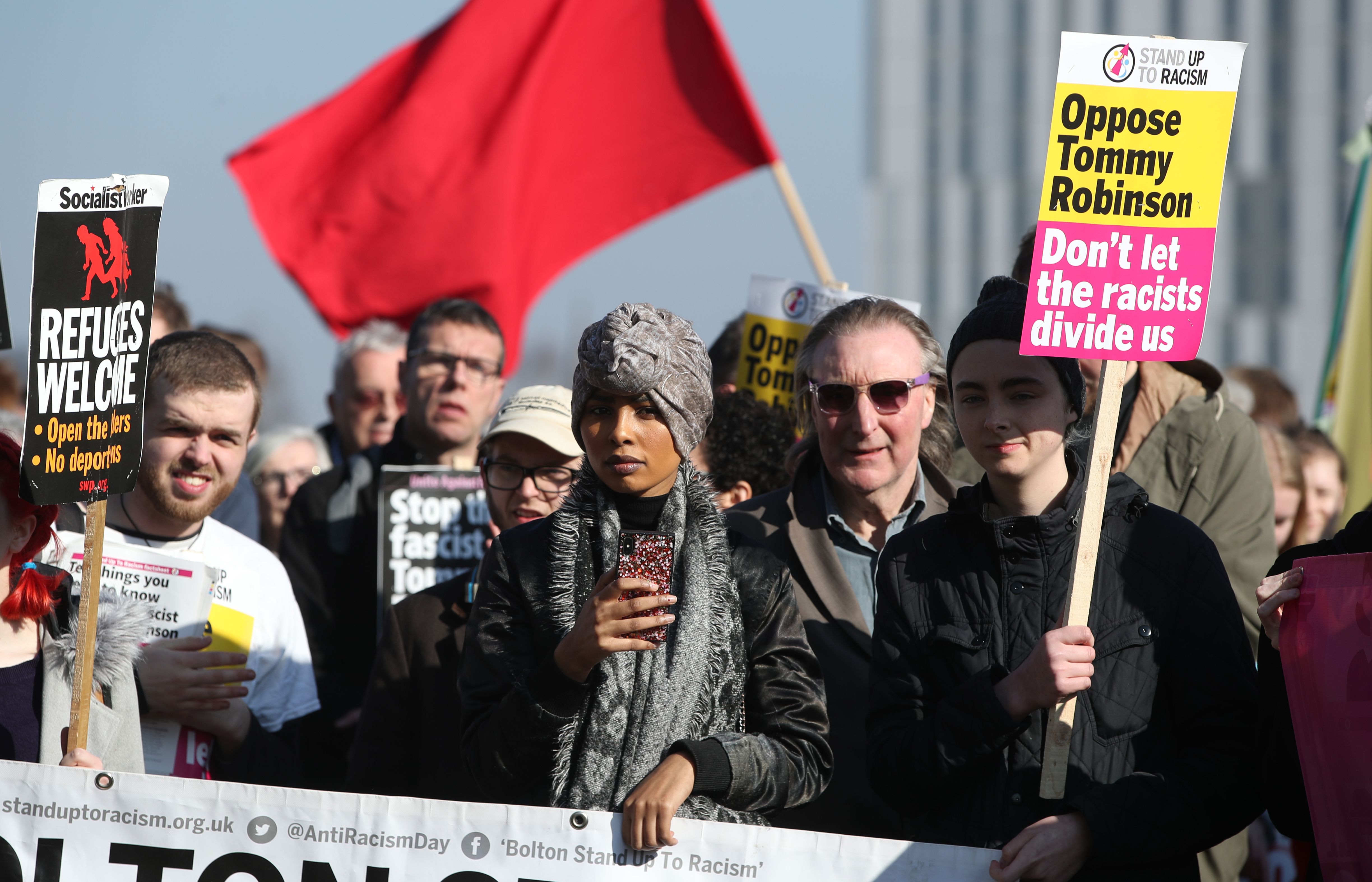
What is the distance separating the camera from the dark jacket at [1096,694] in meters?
2.77

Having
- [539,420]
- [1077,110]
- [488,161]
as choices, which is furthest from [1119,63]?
[488,161]

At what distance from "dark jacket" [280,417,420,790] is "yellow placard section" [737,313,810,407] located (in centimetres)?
140

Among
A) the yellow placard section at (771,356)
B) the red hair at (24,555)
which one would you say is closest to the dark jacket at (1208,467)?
the yellow placard section at (771,356)

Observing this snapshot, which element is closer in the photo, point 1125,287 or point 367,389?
point 1125,287

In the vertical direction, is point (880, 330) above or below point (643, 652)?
above

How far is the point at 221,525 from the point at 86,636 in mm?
1019

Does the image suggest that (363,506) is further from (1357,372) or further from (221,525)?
(1357,372)

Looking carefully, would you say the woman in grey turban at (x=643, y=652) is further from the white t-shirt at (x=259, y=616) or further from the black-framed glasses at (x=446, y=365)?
the black-framed glasses at (x=446, y=365)

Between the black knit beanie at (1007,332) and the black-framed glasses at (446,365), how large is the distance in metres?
2.51

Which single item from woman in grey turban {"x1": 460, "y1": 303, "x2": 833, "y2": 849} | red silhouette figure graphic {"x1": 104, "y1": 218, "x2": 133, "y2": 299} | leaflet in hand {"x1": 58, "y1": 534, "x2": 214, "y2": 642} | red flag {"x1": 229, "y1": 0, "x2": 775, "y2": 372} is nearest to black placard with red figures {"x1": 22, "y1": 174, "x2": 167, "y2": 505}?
red silhouette figure graphic {"x1": 104, "y1": 218, "x2": 133, "y2": 299}

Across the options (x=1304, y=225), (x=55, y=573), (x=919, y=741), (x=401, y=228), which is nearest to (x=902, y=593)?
(x=919, y=741)

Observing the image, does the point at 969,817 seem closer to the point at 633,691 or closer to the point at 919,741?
the point at 919,741

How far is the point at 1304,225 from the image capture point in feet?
254

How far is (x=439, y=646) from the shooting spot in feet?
12.8
